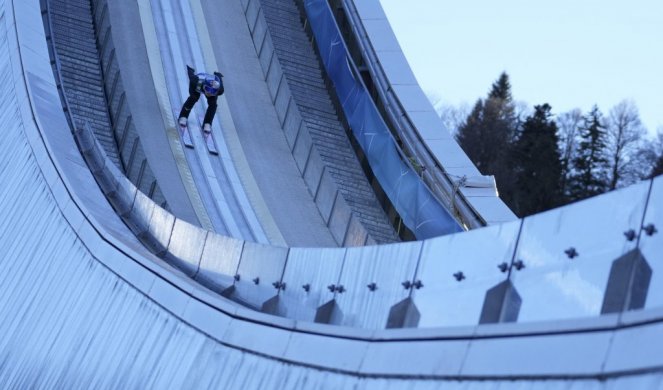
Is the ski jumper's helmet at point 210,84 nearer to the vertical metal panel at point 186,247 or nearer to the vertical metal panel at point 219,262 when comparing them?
the vertical metal panel at point 186,247

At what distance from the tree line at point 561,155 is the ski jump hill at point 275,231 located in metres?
30.8

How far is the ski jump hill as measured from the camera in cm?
741

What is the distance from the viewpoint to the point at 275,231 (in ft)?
77.9

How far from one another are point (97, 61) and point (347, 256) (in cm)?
1859

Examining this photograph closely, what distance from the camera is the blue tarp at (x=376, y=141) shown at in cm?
2369

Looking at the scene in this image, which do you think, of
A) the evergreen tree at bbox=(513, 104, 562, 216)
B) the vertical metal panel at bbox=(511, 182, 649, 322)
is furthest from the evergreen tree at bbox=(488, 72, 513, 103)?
the vertical metal panel at bbox=(511, 182, 649, 322)

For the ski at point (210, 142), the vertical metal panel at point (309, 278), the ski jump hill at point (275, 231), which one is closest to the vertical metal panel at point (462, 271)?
the ski jump hill at point (275, 231)

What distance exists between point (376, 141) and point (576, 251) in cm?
1863

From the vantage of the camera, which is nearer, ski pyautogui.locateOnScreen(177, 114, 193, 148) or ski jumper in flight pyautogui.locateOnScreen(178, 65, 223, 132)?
ski jumper in flight pyautogui.locateOnScreen(178, 65, 223, 132)

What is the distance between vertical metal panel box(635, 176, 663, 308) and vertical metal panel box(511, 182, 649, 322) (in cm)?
5


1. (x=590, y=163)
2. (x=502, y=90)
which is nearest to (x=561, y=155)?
(x=590, y=163)

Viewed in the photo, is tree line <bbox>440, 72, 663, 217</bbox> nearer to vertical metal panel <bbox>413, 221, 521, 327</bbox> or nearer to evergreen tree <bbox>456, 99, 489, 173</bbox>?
evergreen tree <bbox>456, 99, 489, 173</bbox>

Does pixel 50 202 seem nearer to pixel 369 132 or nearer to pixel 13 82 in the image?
pixel 13 82

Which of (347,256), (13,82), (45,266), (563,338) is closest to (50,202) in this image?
(45,266)
